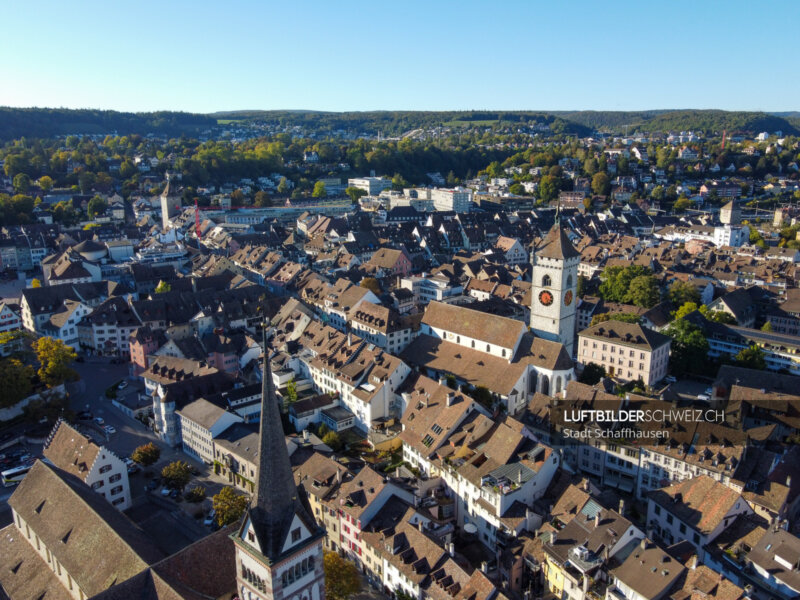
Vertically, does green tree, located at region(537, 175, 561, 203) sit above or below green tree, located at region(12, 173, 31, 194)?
below

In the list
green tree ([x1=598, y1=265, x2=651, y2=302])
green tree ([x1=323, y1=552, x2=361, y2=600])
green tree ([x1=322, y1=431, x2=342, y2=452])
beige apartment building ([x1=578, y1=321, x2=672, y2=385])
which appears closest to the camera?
green tree ([x1=323, y1=552, x2=361, y2=600])

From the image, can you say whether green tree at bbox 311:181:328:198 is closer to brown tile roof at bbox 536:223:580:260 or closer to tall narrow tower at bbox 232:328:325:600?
brown tile roof at bbox 536:223:580:260

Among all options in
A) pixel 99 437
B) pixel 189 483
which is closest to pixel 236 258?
pixel 99 437

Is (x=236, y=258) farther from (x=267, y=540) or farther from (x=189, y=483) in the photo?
(x=267, y=540)

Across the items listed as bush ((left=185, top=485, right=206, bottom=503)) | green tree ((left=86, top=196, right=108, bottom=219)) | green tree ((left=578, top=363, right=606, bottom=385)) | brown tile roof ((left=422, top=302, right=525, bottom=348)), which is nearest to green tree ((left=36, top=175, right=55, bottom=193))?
green tree ((left=86, top=196, right=108, bottom=219))

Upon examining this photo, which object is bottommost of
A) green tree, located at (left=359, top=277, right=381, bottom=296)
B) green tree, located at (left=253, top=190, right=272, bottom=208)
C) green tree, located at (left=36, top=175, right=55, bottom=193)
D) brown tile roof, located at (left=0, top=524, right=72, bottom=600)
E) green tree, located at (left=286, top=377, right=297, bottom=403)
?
green tree, located at (left=286, top=377, right=297, bottom=403)

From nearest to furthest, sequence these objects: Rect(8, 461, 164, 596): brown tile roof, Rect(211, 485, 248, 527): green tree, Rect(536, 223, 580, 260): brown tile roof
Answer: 1. Rect(8, 461, 164, 596): brown tile roof
2. Rect(211, 485, 248, 527): green tree
3. Rect(536, 223, 580, 260): brown tile roof

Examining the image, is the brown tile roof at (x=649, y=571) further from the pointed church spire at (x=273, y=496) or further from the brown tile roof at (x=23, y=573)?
the brown tile roof at (x=23, y=573)
